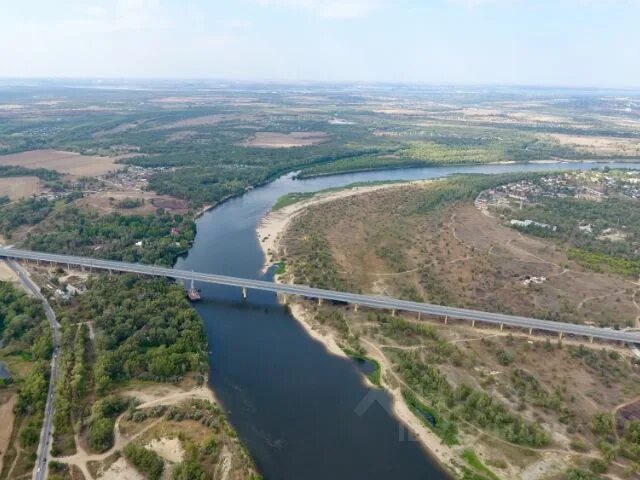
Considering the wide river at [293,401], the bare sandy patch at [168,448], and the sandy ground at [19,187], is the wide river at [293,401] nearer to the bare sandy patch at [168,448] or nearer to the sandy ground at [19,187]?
the bare sandy patch at [168,448]

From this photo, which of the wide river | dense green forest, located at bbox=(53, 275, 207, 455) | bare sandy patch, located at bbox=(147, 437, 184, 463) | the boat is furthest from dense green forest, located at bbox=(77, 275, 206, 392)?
bare sandy patch, located at bbox=(147, 437, 184, 463)

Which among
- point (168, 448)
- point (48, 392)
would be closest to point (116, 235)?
point (48, 392)

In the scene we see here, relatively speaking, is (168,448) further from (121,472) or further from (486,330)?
(486,330)

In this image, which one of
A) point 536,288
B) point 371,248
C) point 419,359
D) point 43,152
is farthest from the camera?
point 43,152

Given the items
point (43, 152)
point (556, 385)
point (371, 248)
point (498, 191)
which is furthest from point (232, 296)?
point (43, 152)

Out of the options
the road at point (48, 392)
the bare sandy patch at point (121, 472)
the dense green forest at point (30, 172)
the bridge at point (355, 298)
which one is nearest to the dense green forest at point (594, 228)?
the bridge at point (355, 298)

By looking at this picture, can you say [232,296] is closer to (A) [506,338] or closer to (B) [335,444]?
(B) [335,444]

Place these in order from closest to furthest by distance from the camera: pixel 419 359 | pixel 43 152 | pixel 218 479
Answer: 1. pixel 218 479
2. pixel 419 359
3. pixel 43 152
